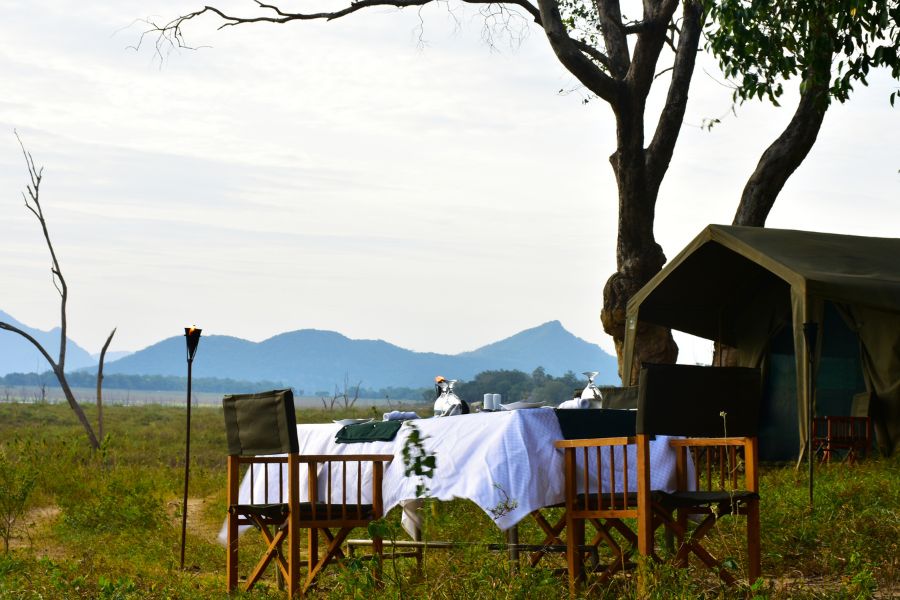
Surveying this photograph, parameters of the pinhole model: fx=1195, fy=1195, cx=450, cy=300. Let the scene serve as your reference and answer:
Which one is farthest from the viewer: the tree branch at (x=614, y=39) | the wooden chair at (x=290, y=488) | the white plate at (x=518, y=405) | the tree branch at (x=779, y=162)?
the tree branch at (x=614, y=39)

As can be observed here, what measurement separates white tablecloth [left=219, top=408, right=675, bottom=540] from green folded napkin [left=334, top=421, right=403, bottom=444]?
0.13m

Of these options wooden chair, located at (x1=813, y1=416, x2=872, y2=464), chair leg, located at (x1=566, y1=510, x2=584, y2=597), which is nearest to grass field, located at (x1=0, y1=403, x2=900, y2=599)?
chair leg, located at (x1=566, y1=510, x2=584, y2=597)

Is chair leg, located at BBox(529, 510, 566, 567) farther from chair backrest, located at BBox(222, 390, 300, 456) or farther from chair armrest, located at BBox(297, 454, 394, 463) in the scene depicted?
chair backrest, located at BBox(222, 390, 300, 456)

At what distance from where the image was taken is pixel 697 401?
459 centimetres

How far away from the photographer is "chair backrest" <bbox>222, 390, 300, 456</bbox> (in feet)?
15.8

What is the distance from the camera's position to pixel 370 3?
1360 centimetres

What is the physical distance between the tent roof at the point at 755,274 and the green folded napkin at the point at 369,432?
4487 millimetres

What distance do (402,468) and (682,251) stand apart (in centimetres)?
569

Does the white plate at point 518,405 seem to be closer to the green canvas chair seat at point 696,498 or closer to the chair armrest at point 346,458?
the chair armrest at point 346,458

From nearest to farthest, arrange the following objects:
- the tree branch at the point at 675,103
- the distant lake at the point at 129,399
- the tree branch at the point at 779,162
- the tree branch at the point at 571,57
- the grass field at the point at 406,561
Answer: the grass field at the point at 406,561
the tree branch at the point at 571,57
the tree branch at the point at 779,162
the tree branch at the point at 675,103
the distant lake at the point at 129,399

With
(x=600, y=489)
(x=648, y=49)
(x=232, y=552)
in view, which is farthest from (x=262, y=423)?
(x=648, y=49)

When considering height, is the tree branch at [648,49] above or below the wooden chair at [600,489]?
above

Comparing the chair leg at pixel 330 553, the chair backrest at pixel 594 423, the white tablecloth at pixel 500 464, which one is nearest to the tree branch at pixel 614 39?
the chair backrest at pixel 594 423

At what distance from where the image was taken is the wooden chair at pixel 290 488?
4.79 m
